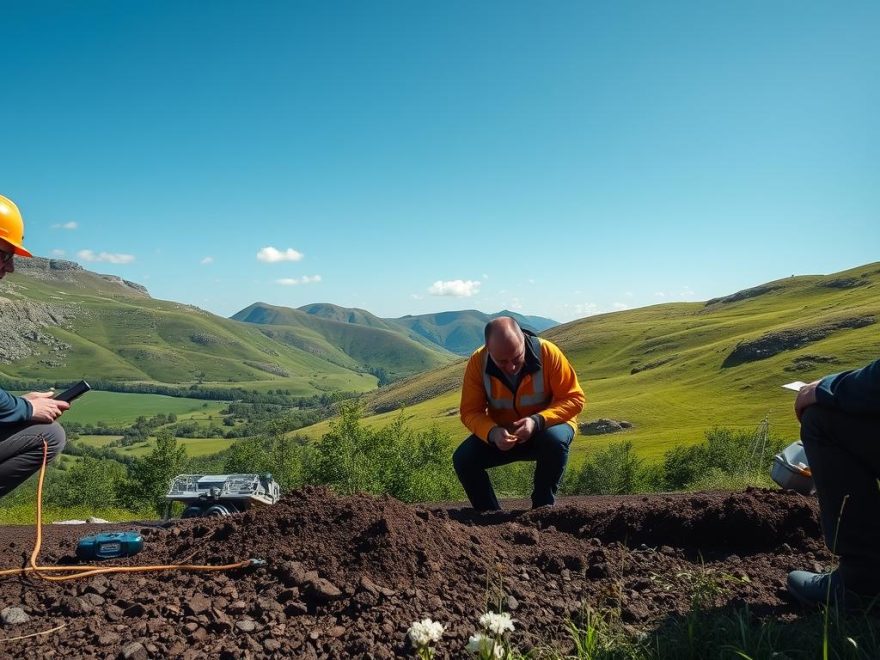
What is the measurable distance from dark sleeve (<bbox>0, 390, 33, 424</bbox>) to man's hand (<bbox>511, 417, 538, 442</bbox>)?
3.98 m

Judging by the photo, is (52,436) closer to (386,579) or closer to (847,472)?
(386,579)

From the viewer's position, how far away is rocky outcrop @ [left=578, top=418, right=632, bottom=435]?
65375 mm

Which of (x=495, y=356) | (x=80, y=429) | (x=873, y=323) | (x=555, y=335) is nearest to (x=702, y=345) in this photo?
(x=873, y=323)

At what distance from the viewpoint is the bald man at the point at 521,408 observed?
555 centimetres

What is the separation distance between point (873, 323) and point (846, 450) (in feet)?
306

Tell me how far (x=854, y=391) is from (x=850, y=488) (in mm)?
554

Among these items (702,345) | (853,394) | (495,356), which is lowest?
(702,345)

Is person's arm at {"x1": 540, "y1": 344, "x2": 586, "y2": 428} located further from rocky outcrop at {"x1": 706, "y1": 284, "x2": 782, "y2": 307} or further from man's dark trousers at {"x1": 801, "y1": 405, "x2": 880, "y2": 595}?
rocky outcrop at {"x1": 706, "y1": 284, "x2": 782, "y2": 307}

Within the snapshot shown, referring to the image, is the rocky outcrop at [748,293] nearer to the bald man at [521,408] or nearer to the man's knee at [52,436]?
the bald man at [521,408]

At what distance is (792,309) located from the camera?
363 ft

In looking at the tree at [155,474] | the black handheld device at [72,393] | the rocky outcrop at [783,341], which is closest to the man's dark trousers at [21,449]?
the black handheld device at [72,393]

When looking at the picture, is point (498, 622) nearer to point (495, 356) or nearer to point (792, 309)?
point (495, 356)

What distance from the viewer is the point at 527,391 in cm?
580

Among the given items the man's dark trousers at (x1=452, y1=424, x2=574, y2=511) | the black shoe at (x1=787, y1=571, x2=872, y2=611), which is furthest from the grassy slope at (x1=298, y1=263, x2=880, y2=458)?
the black shoe at (x1=787, y1=571, x2=872, y2=611)
